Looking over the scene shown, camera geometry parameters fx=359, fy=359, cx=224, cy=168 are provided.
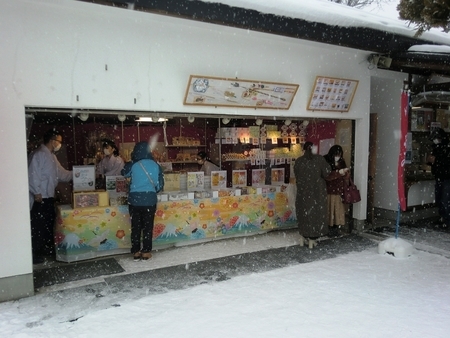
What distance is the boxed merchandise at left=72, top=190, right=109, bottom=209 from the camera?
20.3 feet

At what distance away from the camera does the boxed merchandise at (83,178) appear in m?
6.59

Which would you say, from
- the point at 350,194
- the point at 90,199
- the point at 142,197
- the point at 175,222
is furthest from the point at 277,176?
the point at 90,199

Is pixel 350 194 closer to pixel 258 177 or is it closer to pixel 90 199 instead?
pixel 258 177

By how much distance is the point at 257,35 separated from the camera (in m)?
6.16

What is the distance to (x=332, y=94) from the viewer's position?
722 cm

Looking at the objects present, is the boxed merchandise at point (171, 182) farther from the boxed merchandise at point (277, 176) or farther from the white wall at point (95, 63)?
the boxed merchandise at point (277, 176)

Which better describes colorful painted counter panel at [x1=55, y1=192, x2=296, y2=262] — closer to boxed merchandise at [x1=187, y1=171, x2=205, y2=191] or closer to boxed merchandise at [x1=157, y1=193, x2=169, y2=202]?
boxed merchandise at [x1=157, y1=193, x2=169, y2=202]

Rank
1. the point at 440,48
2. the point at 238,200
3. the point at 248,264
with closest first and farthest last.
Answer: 1. the point at 248,264
2. the point at 440,48
3. the point at 238,200

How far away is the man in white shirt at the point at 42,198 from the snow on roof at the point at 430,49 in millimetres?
6970

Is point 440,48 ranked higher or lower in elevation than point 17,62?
higher

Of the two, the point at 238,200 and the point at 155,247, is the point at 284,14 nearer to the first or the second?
the point at 238,200

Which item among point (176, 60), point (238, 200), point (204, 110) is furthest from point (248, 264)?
point (176, 60)

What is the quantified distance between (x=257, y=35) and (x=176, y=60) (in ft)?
5.00

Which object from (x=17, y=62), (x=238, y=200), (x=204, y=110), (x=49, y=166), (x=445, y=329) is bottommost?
(x=445, y=329)
